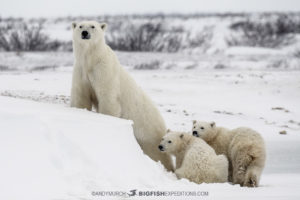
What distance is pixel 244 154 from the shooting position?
4164mm

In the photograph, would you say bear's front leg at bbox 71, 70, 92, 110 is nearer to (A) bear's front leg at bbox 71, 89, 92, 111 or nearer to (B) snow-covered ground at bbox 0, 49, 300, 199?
(A) bear's front leg at bbox 71, 89, 92, 111

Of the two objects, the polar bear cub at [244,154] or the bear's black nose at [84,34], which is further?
the bear's black nose at [84,34]

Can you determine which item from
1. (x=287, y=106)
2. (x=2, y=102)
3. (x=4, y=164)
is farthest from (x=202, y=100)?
(x=4, y=164)

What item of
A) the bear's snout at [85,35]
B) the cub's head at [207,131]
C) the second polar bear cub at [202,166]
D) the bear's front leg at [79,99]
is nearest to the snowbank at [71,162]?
the second polar bear cub at [202,166]

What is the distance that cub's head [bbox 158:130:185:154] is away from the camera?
4.55m

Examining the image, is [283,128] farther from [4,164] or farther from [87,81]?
[4,164]

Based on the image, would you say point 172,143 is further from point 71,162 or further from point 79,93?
point 71,162

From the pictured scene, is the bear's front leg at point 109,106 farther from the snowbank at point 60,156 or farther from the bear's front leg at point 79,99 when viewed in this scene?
the snowbank at point 60,156

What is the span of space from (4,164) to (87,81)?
6.05ft

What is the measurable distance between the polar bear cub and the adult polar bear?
811 millimetres

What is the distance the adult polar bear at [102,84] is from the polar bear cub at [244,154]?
0.81 meters

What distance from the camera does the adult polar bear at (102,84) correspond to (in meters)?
4.36

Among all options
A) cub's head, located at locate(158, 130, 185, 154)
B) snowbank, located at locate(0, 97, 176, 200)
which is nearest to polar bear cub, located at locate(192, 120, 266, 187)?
cub's head, located at locate(158, 130, 185, 154)

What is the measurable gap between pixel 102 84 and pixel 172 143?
2.98 feet
